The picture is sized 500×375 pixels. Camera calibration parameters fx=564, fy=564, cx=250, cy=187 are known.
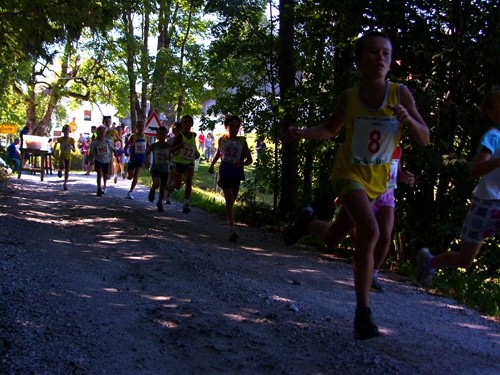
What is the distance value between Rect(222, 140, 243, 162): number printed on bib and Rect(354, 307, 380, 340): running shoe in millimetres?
5849

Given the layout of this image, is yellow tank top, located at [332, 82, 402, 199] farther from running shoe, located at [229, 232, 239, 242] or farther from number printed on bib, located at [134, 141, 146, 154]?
Result: number printed on bib, located at [134, 141, 146, 154]

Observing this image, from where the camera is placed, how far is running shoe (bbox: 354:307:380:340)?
3.81 metres

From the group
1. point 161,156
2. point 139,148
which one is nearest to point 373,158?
point 161,156

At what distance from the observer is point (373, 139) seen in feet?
13.5

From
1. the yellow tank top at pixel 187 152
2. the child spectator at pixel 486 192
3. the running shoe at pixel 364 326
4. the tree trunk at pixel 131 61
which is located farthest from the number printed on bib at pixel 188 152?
the tree trunk at pixel 131 61

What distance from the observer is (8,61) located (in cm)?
1530

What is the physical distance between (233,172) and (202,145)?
41.0 m

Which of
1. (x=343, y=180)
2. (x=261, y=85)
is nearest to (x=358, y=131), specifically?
(x=343, y=180)

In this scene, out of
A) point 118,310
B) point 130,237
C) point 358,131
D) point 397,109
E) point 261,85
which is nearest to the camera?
point 397,109

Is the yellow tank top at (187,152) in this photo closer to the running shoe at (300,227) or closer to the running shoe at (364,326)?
the running shoe at (300,227)

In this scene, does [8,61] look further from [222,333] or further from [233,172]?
[222,333]

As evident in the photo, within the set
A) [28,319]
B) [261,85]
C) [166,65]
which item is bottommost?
[28,319]

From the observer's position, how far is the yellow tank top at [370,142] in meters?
4.10

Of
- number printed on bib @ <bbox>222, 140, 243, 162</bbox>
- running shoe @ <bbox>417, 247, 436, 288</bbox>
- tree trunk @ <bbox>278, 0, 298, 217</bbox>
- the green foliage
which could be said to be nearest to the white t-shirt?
running shoe @ <bbox>417, 247, 436, 288</bbox>
